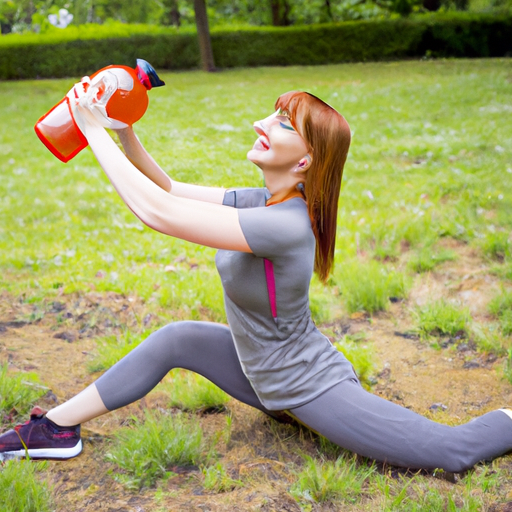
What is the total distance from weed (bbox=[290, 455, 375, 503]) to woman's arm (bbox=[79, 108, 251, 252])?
0.91 metres

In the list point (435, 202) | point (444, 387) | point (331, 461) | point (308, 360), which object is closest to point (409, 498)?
point (331, 461)

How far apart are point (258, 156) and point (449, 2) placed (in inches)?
1050

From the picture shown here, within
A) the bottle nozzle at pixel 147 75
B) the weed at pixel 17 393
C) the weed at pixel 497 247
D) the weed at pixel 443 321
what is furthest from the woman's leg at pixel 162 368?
the weed at pixel 497 247

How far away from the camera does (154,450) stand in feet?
8.04

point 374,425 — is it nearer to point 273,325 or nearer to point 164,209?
point 273,325

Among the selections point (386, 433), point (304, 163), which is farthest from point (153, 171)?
point (386, 433)

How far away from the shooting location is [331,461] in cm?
240

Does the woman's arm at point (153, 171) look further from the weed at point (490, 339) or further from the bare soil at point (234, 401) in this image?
the weed at point (490, 339)

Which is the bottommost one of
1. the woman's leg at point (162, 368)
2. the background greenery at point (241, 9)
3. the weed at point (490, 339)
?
the weed at point (490, 339)

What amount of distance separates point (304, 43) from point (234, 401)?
20451 millimetres

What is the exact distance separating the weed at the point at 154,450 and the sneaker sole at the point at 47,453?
5.6 inches

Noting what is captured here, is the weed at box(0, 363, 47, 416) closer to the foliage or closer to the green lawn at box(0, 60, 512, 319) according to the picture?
the foliage

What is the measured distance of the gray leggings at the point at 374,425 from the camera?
224 centimetres

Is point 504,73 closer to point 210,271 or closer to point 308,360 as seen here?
point 210,271
